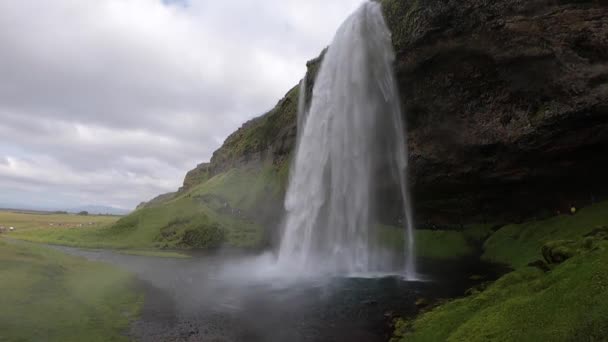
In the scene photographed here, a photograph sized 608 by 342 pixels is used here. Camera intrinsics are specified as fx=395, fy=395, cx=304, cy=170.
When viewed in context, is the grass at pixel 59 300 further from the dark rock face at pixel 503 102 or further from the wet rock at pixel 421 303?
the dark rock face at pixel 503 102

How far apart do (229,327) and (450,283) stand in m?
20.0

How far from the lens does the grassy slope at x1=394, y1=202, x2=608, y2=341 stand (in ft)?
40.3

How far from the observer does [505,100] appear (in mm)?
49250

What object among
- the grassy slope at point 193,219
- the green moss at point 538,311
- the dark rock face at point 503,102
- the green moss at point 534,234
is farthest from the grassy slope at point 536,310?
the grassy slope at point 193,219

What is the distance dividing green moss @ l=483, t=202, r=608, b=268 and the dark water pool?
484 centimetres

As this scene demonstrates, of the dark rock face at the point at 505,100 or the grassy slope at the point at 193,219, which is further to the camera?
the grassy slope at the point at 193,219

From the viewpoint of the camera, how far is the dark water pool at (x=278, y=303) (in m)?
21.6

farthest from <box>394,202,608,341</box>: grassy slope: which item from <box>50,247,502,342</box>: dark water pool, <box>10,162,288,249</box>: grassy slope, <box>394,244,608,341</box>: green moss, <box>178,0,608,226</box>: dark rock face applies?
<box>10,162,288,249</box>: grassy slope

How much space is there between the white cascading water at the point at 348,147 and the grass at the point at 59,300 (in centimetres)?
2420

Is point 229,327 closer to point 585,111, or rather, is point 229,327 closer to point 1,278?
point 1,278

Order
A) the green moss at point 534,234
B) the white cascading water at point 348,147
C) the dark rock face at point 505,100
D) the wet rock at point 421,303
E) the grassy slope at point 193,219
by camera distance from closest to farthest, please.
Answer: the wet rock at point 421,303, the dark rock face at point 505,100, the green moss at point 534,234, the white cascading water at point 348,147, the grassy slope at point 193,219

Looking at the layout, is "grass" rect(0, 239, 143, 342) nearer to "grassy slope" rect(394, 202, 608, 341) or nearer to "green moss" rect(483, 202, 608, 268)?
"grassy slope" rect(394, 202, 608, 341)

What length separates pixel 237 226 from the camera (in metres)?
86.1

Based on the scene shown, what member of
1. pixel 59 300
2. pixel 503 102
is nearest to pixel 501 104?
pixel 503 102
